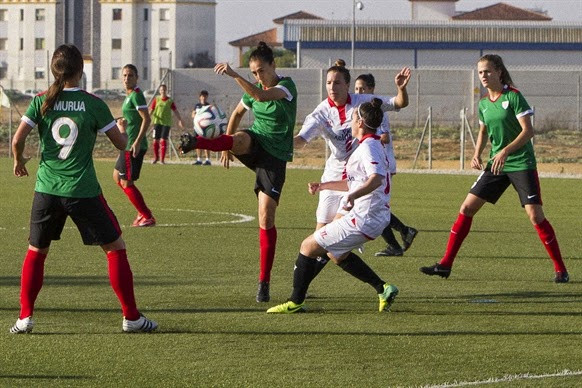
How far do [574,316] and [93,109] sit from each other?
3.92 m

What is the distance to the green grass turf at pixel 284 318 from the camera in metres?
8.03

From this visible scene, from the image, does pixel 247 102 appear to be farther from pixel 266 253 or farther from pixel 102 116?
pixel 102 116

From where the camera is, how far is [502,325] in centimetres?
975

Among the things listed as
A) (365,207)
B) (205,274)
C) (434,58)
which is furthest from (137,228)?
(434,58)

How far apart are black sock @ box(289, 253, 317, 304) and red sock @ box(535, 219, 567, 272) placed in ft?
10.2

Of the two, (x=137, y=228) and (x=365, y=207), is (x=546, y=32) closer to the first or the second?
(x=137, y=228)

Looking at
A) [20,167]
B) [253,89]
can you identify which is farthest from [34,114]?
[253,89]

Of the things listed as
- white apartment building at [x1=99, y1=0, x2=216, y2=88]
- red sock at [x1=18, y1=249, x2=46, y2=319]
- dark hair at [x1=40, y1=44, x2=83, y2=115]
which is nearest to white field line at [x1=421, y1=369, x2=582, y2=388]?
red sock at [x1=18, y1=249, x2=46, y2=319]

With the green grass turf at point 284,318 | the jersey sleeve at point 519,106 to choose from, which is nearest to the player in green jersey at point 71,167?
the green grass turf at point 284,318

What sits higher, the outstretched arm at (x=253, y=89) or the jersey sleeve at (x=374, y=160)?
the outstretched arm at (x=253, y=89)

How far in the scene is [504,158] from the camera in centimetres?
1208

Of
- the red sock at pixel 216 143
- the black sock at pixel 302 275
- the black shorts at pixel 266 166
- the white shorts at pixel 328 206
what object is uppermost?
the red sock at pixel 216 143

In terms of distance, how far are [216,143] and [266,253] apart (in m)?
1.05

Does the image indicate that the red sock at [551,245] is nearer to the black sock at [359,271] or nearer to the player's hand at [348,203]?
the black sock at [359,271]
